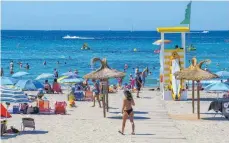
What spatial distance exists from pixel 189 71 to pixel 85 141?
19.1 ft

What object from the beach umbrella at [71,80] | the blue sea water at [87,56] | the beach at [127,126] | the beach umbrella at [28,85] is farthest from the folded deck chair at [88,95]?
the blue sea water at [87,56]

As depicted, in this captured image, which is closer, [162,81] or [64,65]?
[162,81]

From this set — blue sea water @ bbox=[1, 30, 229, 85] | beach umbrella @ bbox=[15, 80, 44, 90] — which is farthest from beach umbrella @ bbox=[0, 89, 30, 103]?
blue sea water @ bbox=[1, 30, 229, 85]

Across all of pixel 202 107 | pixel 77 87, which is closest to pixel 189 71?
pixel 202 107

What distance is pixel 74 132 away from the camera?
1686cm

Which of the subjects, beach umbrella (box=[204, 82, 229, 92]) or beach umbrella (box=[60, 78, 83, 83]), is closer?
beach umbrella (box=[204, 82, 229, 92])

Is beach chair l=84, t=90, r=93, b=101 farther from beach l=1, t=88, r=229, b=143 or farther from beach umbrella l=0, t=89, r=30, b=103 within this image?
beach umbrella l=0, t=89, r=30, b=103

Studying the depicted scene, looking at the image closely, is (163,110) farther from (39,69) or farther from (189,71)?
(39,69)

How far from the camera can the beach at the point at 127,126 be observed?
15789 millimetres

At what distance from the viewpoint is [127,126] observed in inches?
695

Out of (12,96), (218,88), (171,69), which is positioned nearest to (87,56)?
(171,69)

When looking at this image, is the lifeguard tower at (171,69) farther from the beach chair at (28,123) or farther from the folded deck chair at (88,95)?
the beach chair at (28,123)

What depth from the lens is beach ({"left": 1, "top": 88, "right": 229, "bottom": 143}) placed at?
15.8 metres

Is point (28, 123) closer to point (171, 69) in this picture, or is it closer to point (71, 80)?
point (171, 69)
